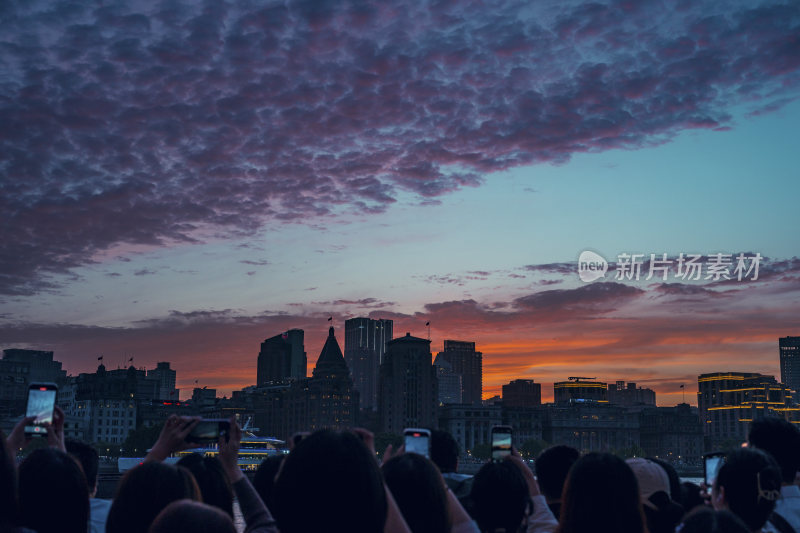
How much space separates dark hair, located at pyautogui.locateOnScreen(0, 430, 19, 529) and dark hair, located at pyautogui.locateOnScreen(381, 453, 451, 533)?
2.93 m

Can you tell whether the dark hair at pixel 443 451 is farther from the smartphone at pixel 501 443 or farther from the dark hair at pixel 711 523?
the dark hair at pixel 711 523

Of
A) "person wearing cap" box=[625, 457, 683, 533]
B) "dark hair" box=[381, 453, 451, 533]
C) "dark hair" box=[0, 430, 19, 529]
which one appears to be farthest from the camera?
"person wearing cap" box=[625, 457, 683, 533]

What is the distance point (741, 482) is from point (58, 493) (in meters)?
6.04

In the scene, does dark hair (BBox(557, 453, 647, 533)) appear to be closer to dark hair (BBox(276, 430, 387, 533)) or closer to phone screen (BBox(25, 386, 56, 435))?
dark hair (BBox(276, 430, 387, 533))

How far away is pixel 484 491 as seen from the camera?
29.7 ft

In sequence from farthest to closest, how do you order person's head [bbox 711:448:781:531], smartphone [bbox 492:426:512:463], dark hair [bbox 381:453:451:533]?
smartphone [bbox 492:426:512:463]
person's head [bbox 711:448:781:531]
dark hair [bbox 381:453:451:533]

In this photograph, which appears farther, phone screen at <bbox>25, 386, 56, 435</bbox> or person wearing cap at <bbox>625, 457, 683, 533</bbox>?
phone screen at <bbox>25, 386, 56, 435</bbox>

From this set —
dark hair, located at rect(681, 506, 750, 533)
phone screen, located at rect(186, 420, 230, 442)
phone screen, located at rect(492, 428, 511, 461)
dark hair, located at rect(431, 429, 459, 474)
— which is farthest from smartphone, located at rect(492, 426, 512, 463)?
dark hair, located at rect(681, 506, 750, 533)

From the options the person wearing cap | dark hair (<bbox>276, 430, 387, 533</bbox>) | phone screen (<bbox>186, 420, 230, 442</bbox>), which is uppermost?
phone screen (<bbox>186, 420, 230, 442</bbox>)

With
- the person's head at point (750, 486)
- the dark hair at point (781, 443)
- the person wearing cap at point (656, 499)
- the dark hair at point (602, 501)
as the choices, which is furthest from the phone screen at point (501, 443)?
the dark hair at point (602, 501)

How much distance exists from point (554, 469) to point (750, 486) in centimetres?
235

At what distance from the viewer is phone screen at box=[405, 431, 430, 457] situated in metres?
10.5

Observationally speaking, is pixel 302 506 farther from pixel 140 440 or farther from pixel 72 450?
pixel 140 440

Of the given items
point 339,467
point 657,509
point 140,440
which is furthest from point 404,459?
point 140,440
